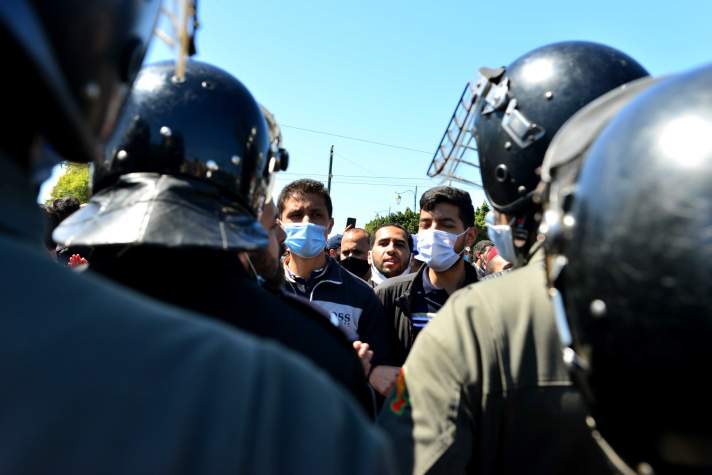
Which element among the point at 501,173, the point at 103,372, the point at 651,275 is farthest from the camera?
the point at 501,173

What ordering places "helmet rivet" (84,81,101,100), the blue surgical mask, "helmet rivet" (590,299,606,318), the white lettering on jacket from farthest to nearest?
the blue surgical mask, the white lettering on jacket, "helmet rivet" (590,299,606,318), "helmet rivet" (84,81,101,100)

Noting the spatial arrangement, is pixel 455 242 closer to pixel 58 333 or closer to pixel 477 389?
pixel 477 389

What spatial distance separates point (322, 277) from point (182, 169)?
2.46 metres

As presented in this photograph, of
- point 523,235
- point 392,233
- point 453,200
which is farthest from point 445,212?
point 523,235

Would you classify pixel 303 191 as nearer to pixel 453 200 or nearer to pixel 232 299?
pixel 453 200

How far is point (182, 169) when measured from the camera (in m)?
1.79

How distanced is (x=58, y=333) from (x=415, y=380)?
1252 millimetres

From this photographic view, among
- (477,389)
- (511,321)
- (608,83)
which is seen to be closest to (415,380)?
(477,389)

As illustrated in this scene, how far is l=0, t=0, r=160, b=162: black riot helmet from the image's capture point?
705mm

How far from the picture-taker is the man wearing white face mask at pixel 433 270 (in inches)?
161

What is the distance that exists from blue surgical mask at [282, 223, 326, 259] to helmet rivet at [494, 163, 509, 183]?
2.08 metres

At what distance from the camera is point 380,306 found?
405 cm

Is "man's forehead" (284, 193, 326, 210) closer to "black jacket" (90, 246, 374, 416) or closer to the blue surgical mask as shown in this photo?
the blue surgical mask

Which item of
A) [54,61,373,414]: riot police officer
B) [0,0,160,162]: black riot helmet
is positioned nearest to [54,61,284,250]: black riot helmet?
[54,61,373,414]: riot police officer
